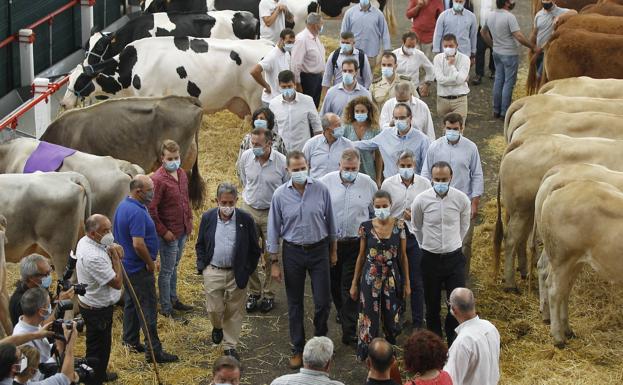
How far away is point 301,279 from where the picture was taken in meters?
9.48

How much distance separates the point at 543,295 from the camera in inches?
410

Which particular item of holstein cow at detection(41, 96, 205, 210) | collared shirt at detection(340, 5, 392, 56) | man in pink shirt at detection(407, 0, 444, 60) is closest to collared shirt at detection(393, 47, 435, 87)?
collared shirt at detection(340, 5, 392, 56)

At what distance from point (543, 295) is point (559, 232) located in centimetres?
89

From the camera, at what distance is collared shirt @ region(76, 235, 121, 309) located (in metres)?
8.48

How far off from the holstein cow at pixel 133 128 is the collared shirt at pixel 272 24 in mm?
3930

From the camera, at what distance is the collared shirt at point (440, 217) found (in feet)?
30.9

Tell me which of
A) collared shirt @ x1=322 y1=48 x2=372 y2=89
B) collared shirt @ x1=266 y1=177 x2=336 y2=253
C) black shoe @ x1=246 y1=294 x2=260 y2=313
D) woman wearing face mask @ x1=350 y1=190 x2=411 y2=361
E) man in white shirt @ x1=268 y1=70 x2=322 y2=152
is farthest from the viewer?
collared shirt @ x1=322 y1=48 x2=372 y2=89

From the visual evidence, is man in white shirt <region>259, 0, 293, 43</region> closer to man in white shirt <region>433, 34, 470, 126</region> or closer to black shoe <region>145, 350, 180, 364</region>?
man in white shirt <region>433, 34, 470, 126</region>

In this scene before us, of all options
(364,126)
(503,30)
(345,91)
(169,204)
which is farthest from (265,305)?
(503,30)

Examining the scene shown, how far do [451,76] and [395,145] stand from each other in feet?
9.85

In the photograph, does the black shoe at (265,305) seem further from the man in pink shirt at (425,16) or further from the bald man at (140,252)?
the man in pink shirt at (425,16)

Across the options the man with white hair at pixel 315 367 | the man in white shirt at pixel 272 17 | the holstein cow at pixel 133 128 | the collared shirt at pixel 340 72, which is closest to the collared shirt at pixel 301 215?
the man with white hair at pixel 315 367

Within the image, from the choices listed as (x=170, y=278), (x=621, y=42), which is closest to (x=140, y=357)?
(x=170, y=278)

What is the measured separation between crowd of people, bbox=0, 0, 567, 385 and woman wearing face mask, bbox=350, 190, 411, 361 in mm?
12
